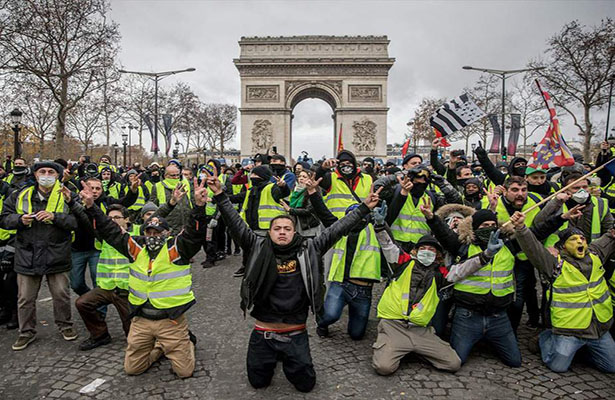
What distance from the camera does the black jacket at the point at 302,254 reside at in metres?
3.64

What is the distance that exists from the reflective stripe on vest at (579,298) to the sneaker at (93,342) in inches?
192

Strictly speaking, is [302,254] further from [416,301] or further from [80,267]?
[80,267]

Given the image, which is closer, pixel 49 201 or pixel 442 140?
pixel 49 201

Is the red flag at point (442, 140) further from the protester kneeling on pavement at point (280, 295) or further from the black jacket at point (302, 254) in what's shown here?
the protester kneeling on pavement at point (280, 295)

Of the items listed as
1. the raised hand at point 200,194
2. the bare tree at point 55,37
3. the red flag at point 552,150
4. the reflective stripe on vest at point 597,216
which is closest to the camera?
the raised hand at point 200,194

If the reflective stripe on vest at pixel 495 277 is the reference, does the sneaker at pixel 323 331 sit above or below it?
below

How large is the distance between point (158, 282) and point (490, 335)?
3418 millimetres

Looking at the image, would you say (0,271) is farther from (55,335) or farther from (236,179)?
(236,179)

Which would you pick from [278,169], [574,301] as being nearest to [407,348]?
[574,301]

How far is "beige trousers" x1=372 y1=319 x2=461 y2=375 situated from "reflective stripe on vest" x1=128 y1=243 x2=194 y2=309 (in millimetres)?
2031

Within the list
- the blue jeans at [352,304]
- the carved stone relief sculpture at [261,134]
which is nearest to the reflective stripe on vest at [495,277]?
the blue jeans at [352,304]

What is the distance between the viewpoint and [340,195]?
212 inches

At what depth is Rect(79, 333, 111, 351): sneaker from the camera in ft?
15.1

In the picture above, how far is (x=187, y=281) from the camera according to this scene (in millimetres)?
4254
